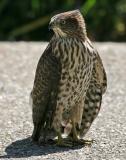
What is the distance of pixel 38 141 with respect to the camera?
913 cm

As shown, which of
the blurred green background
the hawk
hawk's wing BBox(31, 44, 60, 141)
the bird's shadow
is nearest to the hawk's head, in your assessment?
the hawk

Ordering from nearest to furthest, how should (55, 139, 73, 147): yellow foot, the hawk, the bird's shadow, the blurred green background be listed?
the bird's shadow
the hawk
(55, 139, 73, 147): yellow foot
the blurred green background

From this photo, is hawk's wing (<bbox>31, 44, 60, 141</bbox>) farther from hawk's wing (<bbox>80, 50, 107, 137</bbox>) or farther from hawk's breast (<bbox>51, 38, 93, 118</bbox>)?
hawk's wing (<bbox>80, 50, 107, 137</bbox>)

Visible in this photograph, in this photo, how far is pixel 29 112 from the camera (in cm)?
1077

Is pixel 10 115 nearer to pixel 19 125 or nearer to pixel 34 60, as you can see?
pixel 19 125

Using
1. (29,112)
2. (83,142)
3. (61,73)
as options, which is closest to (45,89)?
(61,73)

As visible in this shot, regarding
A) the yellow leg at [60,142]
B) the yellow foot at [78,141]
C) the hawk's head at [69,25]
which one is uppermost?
the hawk's head at [69,25]

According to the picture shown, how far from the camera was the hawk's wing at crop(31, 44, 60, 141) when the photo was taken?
8789 mm

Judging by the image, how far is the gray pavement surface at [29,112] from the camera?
866 cm

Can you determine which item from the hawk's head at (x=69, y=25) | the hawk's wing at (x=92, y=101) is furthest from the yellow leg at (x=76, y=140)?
the hawk's head at (x=69, y=25)

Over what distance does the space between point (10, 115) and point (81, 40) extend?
2.02 m

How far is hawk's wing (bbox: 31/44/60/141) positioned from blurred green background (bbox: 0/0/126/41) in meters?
9.32

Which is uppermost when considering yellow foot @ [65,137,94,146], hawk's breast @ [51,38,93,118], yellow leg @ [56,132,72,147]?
hawk's breast @ [51,38,93,118]

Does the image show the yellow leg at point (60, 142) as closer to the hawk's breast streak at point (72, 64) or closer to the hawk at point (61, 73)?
the hawk at point (61, 73)
